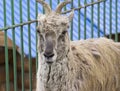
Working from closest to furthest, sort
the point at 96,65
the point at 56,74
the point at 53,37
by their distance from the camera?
the point at 53,37 → the point at 56,74 → the point at 96,65

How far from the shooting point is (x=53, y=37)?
223 inches

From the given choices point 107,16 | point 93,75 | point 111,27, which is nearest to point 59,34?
point 93,75

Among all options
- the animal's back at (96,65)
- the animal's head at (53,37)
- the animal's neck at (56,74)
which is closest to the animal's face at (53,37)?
the animal's head at (53,37)

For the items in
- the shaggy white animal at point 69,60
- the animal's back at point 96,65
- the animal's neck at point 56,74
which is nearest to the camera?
the shaggy white animal at point 69,60

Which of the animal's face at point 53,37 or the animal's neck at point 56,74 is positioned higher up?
the animal's face at point 53,37

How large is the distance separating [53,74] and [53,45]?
50cm

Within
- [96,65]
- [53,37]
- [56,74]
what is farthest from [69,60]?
[96,65]

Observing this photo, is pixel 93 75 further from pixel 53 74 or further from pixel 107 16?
pixel 107 16

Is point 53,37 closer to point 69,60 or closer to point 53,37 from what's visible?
point 53,37

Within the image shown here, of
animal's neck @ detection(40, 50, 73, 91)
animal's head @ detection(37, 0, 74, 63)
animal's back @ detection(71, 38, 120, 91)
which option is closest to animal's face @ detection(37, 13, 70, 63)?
animal's head @ detection(37, 0, 74, 63)

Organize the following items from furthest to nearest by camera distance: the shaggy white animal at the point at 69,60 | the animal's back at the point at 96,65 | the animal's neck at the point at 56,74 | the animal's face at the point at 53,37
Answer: the animal's back at the point at 96,65 → the animal's neck at the point at 56,74 → the shaggy white animal at the point at 69,60 → the animal's face at the point at 53,37

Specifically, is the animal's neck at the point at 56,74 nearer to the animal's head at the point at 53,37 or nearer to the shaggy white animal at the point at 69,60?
the shaggy white animal at the point at 69,60

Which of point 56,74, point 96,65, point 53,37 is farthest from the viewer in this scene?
point 96,65

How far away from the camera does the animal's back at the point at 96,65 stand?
6.37 m
